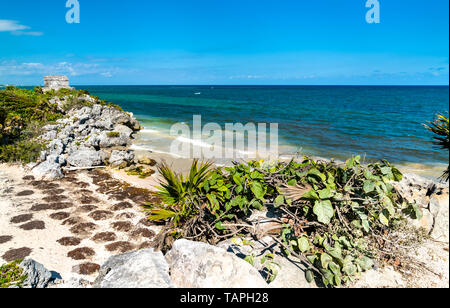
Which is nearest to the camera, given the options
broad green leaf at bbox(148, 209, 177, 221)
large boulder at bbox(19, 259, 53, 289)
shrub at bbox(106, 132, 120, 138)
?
large boulder at bbox(19, 259, 53, 289)

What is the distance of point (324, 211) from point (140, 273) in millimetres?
2363

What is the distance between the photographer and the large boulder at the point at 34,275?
3451 millimetres

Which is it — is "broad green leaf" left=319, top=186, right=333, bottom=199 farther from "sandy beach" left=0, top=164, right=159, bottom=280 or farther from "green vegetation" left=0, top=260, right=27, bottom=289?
"green vegetation" left=0, top=260, right=27, bottom=289

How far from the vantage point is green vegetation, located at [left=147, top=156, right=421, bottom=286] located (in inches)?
128

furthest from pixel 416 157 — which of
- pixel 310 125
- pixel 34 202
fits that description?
pixel 34 202

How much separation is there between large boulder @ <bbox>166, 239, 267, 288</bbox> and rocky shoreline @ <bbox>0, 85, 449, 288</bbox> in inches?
0.4

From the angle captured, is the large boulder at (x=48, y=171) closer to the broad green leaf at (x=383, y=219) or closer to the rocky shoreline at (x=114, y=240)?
the rocky shoreline at (x=114, y=240)

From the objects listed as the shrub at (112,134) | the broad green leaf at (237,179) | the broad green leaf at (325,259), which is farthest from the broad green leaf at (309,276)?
the shrub at (112,134)

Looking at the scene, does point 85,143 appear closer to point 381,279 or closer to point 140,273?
point 140,273

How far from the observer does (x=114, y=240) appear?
5414mm

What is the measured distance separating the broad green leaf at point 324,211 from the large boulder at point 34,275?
3864 mm

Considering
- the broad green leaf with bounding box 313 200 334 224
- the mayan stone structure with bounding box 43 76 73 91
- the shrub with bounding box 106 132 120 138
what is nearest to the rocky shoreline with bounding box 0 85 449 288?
the broad green leaf with bounding box 313 200 334 224

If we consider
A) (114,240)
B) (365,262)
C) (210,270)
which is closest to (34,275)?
(114,240)
